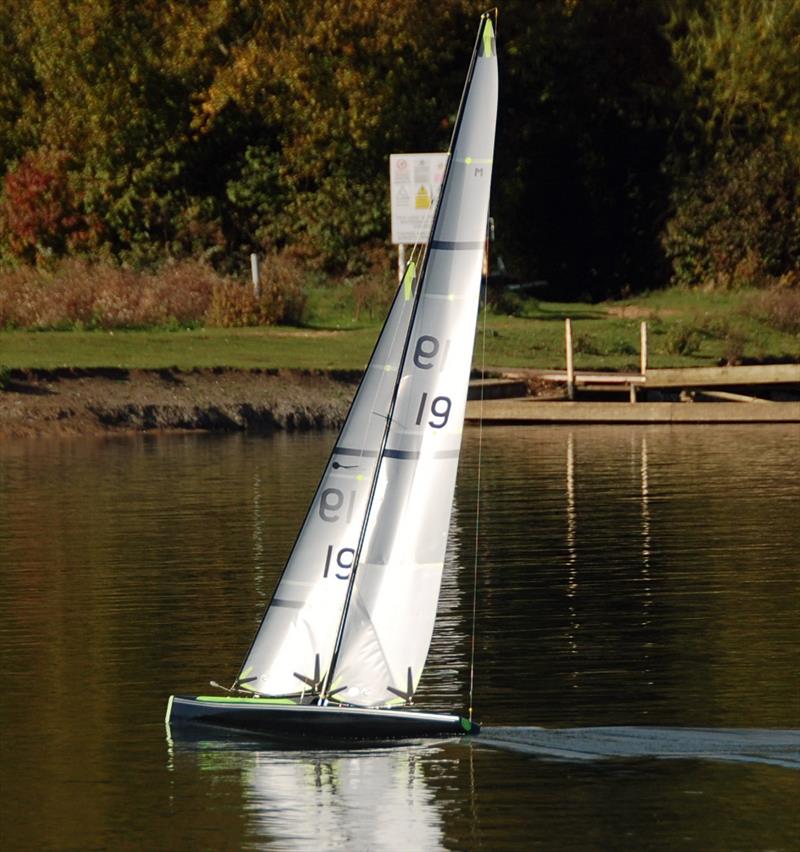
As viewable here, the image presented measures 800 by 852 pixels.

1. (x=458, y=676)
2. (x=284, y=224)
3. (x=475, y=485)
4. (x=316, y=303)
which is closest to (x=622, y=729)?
(x=458, y=676)

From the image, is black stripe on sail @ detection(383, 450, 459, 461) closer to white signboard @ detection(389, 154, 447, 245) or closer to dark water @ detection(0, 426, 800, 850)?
dark water @ detection(0, 426, 800, 850)

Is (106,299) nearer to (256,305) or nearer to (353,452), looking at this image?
(256,305)

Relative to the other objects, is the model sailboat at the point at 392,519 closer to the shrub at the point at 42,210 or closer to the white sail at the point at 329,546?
the white sail at the point at 329,546

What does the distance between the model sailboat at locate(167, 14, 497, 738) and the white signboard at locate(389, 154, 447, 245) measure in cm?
3268

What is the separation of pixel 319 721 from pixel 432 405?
2.51m

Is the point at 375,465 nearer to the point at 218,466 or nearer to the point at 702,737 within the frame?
the point at 702,737

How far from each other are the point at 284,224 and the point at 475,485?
2790 centimetres

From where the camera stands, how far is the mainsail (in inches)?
561

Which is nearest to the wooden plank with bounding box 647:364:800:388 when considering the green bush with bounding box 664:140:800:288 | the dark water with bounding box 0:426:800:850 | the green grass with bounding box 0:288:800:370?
the green grass with bounding box 0:288:800:370

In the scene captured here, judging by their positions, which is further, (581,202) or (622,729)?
(581,202)

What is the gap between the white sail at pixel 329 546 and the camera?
575 inches

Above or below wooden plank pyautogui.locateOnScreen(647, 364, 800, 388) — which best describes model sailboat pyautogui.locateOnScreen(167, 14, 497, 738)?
above

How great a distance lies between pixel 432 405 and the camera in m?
14.3

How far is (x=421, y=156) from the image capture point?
155ft
